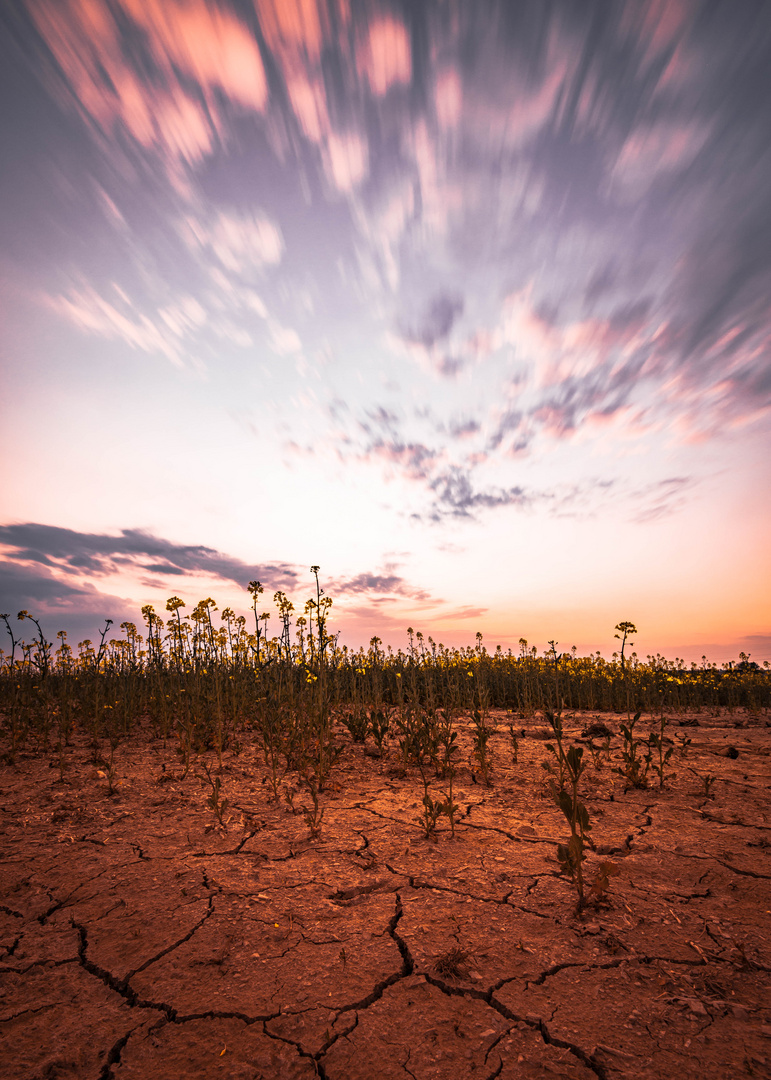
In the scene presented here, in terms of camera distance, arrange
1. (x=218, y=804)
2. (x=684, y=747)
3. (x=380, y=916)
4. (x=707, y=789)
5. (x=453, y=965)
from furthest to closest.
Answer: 1. (x=684, y=747)
2. (x=707, y=789)
3. (x=218, y=804)
4. (x=380, y=916)
5. (x=453, y=965)

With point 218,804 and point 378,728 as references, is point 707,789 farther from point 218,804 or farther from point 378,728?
point 218,804

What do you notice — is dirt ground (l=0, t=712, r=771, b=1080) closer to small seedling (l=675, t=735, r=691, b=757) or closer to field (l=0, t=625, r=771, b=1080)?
field (l=0, t=625, r=771, b=1080)

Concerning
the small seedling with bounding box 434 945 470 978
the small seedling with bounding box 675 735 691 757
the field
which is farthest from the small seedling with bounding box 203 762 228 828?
the small seedling with bounding box 675 735 691 757

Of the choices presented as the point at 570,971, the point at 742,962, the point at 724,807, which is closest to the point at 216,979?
the point at 570,971

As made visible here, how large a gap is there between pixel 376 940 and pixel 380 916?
0.57 ft

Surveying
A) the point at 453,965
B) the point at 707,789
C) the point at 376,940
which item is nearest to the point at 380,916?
the point at 376,940

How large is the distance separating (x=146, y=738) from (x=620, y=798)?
4.67 m

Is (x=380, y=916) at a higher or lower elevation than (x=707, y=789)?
lower

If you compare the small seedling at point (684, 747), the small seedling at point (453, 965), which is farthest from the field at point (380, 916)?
the small seedling at point (684, 747)

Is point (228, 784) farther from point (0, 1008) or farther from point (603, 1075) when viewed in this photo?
point (603, 1075)

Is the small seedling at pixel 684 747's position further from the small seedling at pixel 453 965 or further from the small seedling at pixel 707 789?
the small seedling at pixel 453 965

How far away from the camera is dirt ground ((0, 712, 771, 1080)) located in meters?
1.53

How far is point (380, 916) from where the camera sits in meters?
2.23

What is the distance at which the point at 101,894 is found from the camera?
246 centimetres
